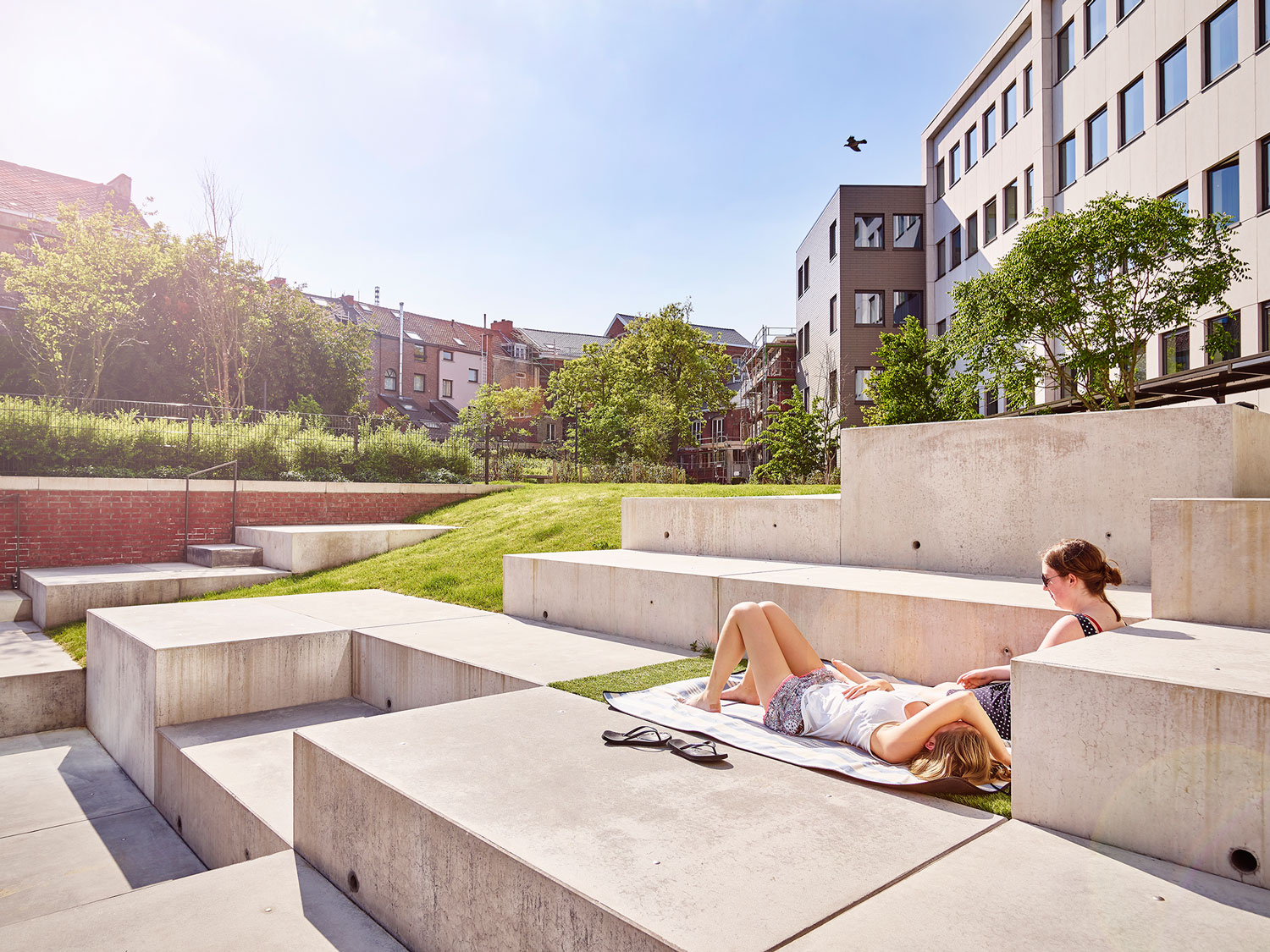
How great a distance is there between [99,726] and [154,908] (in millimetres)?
4936

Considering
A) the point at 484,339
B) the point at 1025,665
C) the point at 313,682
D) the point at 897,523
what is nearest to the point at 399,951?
the point at 1025,665

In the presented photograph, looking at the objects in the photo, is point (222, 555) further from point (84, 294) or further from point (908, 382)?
point (908, 382)

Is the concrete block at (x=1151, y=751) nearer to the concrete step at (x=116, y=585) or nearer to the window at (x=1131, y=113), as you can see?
the concrete step at (x=116, y=585)

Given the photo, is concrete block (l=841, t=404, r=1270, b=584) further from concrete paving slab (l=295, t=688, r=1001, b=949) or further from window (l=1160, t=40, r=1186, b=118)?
window (l=1160, t=40, r=1186, b=118)

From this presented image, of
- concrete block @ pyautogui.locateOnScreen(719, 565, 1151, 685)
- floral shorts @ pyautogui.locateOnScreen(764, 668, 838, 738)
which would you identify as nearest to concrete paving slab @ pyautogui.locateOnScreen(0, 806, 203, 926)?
floral shorts @ pyautogui.locateOnScreen(764, 668, 838, 738)

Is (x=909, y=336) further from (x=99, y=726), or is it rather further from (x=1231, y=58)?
(x=99, y=726)

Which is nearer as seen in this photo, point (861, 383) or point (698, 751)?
point (698, 751)

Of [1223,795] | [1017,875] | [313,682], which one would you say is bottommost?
[313,682]

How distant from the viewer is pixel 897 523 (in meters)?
6.67

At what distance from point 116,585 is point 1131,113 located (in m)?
23.0

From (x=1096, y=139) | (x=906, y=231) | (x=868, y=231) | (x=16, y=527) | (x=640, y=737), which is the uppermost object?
(x=868, y=231)

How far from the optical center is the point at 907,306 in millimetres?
30438

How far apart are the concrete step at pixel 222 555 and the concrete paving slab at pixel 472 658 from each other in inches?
272

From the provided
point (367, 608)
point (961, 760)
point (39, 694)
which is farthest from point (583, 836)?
point (39, 694)
